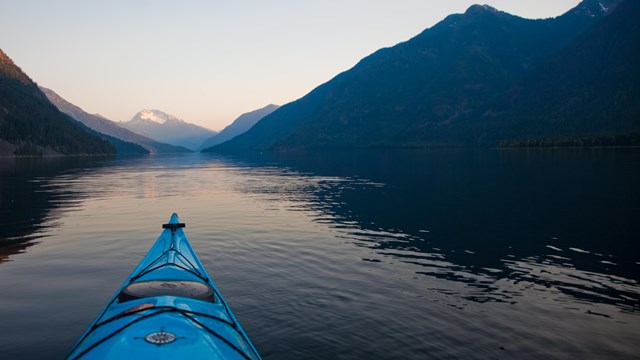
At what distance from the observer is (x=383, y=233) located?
1130 inches

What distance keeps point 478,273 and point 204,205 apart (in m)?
29.5

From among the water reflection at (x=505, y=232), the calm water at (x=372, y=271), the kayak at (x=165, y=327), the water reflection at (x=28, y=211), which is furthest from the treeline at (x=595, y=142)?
the kayak at (x=165, y=327)

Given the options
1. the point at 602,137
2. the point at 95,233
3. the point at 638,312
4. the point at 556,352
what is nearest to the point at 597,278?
the point at 638,312

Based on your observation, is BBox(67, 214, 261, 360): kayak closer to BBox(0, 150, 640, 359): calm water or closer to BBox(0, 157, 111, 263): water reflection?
BBox(0, 150, 640, 359): calm water

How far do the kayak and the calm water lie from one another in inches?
113

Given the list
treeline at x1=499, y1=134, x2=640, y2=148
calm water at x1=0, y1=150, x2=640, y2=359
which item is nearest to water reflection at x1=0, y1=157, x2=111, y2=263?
calm water at x1=0, y1=150, x2=640, y2=359

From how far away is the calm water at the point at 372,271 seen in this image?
12766mm

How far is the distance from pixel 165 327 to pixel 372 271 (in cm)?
1294

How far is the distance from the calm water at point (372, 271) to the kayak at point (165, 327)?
2866mm

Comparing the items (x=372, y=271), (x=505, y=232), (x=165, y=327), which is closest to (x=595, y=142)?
(x=505, y=232)

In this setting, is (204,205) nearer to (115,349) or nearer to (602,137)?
(115,349)

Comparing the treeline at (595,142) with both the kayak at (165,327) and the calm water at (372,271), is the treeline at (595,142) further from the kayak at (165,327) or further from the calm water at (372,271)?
the kayak at (165,327)

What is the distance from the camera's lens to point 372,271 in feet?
65.3

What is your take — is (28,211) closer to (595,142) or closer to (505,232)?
(505,232)
